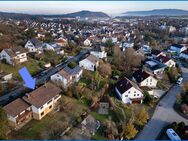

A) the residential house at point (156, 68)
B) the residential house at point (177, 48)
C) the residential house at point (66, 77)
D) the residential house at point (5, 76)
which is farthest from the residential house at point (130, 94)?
the residential house at point (177, 48)

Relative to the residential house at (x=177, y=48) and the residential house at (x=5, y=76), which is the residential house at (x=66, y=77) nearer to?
the residential house at (x=5, y=76)

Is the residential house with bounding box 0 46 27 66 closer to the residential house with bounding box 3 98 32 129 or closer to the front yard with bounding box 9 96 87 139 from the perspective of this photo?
the front yard with bounding box 9 96 87 139

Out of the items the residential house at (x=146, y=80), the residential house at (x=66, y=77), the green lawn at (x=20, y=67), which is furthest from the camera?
the green lawn at (x=20, y=67)

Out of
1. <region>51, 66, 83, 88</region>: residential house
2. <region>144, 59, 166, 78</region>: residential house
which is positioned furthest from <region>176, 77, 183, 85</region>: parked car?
<region>51, 66, 83, 88</region>: residential house

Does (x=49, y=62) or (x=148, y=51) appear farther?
(x=148, y=51)

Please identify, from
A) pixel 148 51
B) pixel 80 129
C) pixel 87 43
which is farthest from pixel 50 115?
pixel 87 43

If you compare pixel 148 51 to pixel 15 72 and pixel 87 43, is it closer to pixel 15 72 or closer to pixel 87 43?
pixel 87 43

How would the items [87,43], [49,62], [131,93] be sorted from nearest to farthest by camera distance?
[131,93] → [49,62] → [87,43]
